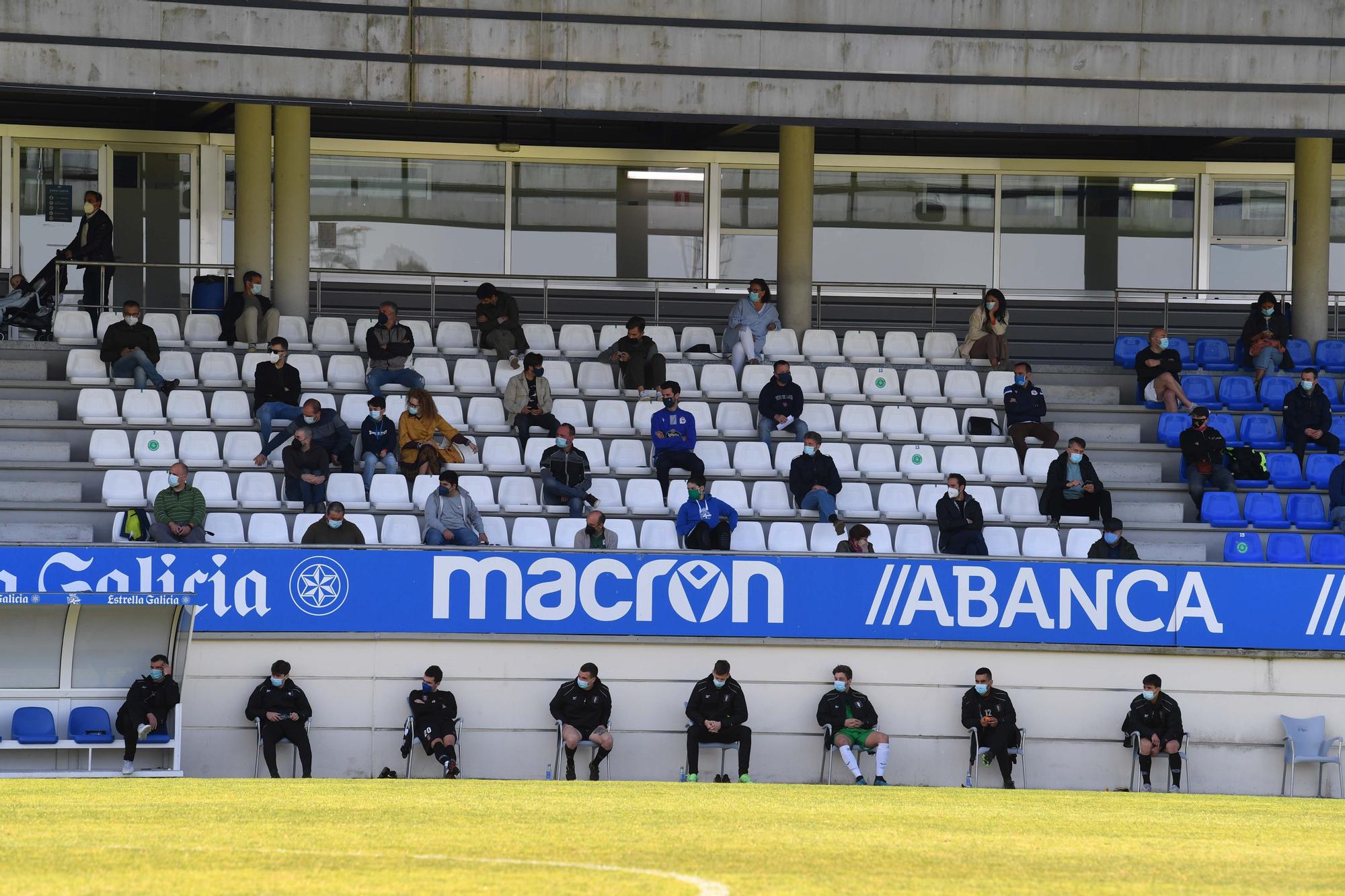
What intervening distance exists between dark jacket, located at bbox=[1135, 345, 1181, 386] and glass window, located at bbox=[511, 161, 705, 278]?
610 centimetres

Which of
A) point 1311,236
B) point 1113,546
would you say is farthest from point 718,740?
point 1311,236

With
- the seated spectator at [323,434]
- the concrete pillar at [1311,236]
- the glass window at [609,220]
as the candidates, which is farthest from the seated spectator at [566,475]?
the concrete pillar at [1311,236]

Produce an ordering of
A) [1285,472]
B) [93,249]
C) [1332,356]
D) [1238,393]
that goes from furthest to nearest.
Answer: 1. [1332,356]
2. [93,249]
3. [1238,393]
4. [1285,472]

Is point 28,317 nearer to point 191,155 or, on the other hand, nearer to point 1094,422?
point 191,155

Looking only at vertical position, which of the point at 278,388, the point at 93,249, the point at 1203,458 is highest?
the point at 93,249

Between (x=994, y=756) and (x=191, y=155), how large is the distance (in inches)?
508

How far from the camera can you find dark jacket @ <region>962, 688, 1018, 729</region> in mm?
15250

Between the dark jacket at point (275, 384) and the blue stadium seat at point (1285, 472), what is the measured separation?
31.0 feet

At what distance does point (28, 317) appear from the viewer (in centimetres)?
1994

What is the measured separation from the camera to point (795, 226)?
2047 cm

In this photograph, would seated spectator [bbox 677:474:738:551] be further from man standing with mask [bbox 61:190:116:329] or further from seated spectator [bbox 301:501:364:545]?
man standing with mask [bbox 61:190:116:329]

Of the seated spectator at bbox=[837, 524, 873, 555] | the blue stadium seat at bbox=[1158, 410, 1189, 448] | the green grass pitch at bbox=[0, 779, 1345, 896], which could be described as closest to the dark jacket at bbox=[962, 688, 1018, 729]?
the seated spectator at bbox=[837, 524, 873, 555]

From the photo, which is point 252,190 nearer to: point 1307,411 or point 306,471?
point 306,471

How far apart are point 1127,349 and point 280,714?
1069cm
